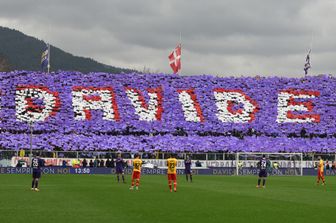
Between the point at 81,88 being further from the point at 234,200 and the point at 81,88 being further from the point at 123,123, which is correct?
the point at 234,200

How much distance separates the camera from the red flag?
310 feet

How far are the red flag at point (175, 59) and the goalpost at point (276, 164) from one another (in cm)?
2312

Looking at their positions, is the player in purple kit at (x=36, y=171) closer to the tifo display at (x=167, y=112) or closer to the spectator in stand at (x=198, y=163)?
the spectator in stand at (x=198, y=163)

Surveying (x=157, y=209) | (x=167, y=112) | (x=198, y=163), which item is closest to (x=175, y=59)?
(x=167, y=112)

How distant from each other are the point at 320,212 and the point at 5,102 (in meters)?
68.7

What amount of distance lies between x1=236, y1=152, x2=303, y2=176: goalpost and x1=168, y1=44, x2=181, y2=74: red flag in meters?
23.1

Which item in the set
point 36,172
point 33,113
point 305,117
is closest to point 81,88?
point 33,113

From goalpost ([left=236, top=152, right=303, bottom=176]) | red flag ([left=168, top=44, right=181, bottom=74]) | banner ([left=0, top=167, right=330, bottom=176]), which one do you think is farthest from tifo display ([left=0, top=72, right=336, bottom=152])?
banner ([left=0, top=167, right=330, bottom=176])

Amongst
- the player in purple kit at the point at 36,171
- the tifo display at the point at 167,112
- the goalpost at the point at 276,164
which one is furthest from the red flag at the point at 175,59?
the player in purple kit at the point at 36,171

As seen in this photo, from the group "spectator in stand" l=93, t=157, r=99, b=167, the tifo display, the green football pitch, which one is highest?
the tifo display

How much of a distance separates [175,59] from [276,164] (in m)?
27.6

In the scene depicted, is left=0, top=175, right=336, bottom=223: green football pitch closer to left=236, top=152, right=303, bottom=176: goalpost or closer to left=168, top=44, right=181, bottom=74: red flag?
left=236, top=152, right=303, bottom=176: goalpost

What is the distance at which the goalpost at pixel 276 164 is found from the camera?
71.0 meters

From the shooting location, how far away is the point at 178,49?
94.4 metres
